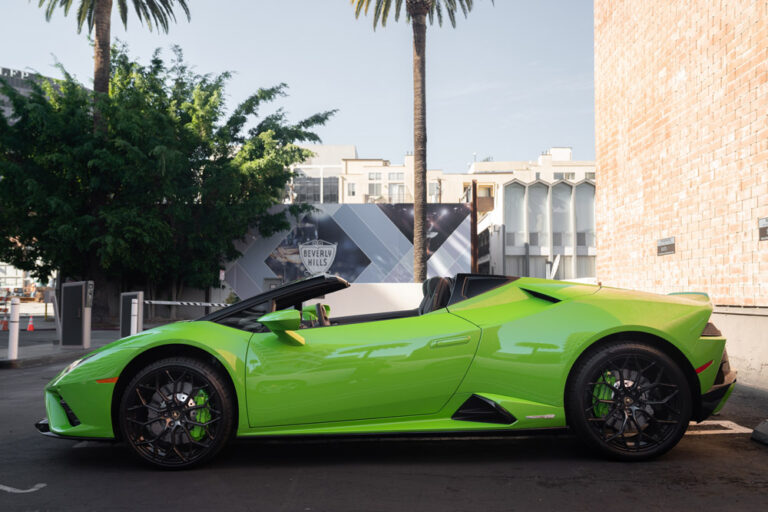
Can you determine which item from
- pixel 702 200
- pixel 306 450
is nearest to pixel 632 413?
pixel 306 450

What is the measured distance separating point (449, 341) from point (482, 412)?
0.45 metres

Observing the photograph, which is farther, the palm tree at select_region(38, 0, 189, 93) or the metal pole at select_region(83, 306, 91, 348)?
→ the palm tree at select_region(38, 0, 189, 93)

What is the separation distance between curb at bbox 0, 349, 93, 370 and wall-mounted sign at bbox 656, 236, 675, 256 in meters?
9.89

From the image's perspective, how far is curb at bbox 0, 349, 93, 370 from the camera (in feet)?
32.3

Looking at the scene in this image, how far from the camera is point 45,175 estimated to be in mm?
22766

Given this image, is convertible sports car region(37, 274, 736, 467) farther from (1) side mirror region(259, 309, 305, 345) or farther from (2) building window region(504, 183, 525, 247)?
(2) building window region(504, 183, 525, 247)

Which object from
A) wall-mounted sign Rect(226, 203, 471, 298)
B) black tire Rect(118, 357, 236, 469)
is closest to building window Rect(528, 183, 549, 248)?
wall-mounted sign Rect(226, 203, 471, 298)

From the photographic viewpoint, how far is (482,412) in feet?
12.5

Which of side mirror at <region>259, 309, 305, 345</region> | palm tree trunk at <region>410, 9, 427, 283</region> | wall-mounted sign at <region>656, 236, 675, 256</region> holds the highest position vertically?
palm tree trunk at <region>410, 9, 427, 283</region>

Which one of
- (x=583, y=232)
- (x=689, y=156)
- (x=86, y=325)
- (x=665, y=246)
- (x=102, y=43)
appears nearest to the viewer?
(x=689, y=156)

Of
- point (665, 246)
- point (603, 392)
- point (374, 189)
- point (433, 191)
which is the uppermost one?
point (374, 189)

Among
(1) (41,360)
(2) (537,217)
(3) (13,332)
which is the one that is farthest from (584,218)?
(3) (13,332)

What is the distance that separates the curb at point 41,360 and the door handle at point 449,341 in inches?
333

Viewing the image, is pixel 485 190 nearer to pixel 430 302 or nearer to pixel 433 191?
pixel 433 191
